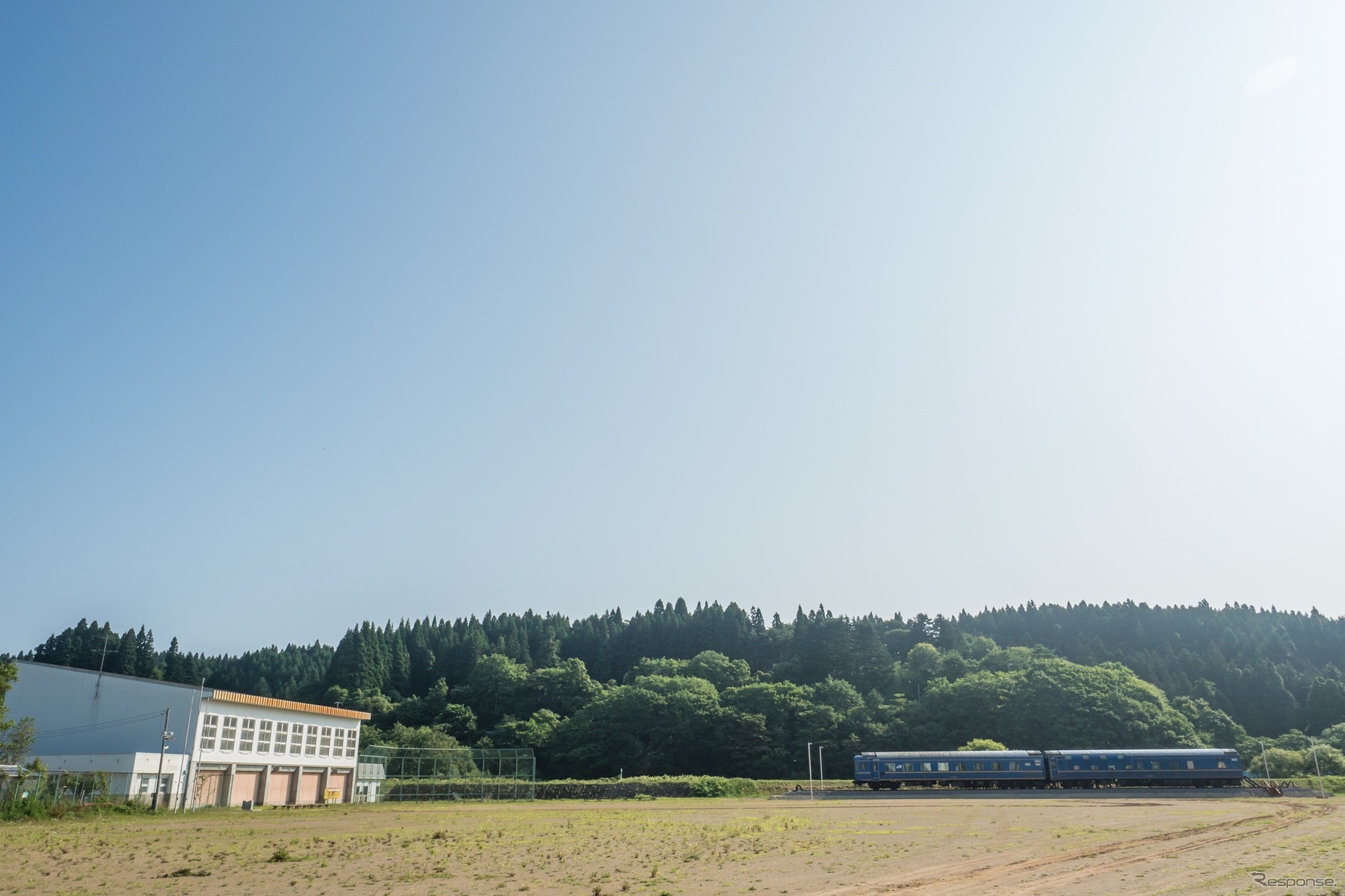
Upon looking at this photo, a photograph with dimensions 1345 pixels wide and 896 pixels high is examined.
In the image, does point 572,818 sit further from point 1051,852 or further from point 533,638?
point 533,638

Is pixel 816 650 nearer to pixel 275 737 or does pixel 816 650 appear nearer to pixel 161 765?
pixel 275 737

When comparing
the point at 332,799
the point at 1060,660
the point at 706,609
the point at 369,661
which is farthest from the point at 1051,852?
the point at 706,609

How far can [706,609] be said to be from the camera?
479ft

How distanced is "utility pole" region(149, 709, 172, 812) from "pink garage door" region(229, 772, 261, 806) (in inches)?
201

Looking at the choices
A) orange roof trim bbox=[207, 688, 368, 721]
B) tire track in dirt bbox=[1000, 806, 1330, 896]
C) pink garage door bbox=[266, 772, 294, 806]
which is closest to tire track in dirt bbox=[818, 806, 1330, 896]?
tire track in dirt bbox=[1000, 806, 1330, 896]

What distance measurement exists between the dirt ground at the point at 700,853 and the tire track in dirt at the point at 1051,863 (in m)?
0.10

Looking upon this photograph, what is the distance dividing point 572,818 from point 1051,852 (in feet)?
80.5

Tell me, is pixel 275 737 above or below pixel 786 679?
below

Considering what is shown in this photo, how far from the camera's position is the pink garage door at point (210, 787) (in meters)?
49.5

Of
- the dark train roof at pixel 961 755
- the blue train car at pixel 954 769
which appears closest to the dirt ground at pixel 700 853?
the blue train car at pixel 954 769

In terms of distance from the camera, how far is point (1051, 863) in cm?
2177

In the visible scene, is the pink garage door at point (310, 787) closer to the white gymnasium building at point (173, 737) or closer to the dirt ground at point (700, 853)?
the white gymnasium building at point (173, 737)

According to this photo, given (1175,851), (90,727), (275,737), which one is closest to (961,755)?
(1175,851)

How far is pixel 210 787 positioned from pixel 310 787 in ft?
29.8
